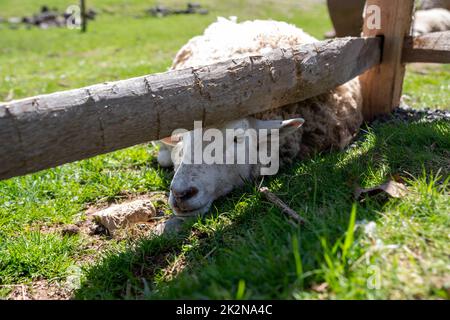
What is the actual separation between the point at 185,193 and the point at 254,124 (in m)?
0.84

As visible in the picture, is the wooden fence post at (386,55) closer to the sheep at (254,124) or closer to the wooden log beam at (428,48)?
the wooden log beam at (428,48)

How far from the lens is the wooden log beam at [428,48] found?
450 cm

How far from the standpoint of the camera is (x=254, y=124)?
371 centimetres

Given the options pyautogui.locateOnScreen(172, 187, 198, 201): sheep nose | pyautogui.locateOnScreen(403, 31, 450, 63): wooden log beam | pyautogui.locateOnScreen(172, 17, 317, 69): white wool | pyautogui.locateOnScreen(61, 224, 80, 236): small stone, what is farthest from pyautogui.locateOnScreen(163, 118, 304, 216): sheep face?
pyautogui.locateOnScreen(403, 31, 450, 63): wooden log beam

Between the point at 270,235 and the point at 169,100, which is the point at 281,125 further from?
→ the point at 270,235

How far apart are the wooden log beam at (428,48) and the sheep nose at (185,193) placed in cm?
283

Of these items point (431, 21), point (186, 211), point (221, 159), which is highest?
point (431, 21)

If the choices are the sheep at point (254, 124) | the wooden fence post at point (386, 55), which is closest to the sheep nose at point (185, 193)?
the sheep at point (254, 124)

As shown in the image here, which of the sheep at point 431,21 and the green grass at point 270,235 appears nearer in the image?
the green grass at point 270,235

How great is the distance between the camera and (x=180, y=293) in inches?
89.4

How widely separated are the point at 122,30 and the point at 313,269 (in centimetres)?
1693

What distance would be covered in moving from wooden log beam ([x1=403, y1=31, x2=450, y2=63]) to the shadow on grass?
0.85m

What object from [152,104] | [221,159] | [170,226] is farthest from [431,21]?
[152,104]

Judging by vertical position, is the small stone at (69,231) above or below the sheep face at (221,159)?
below
